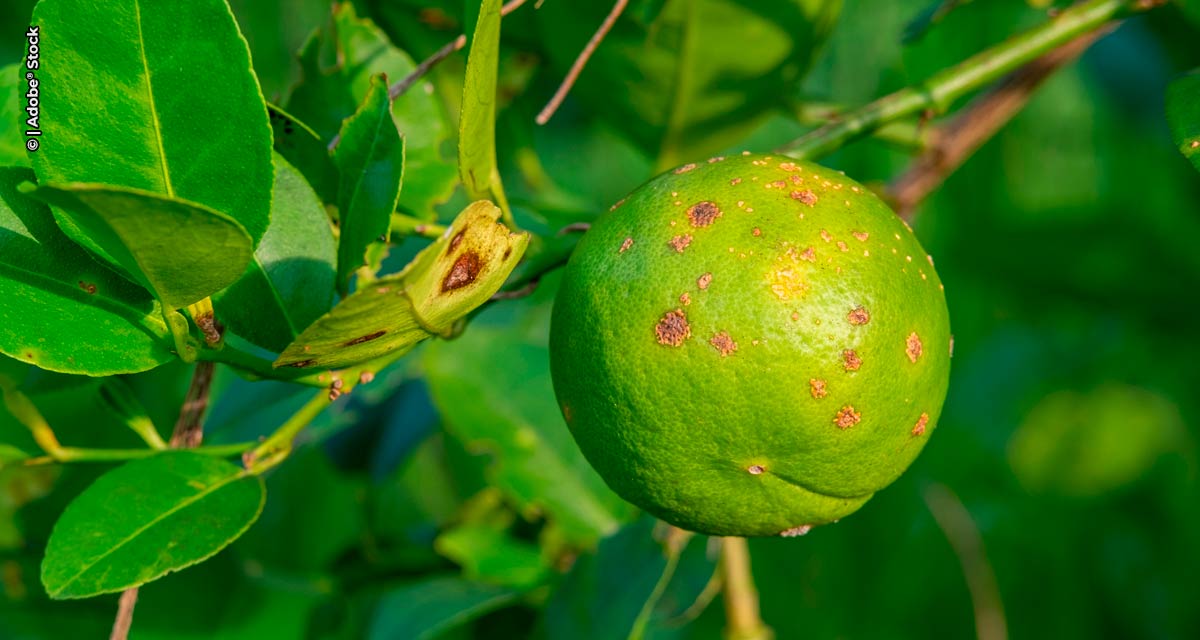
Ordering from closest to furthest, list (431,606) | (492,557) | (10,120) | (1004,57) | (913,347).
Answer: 1. (913,347)
2. (10,120)
3. (1004,57)
4. (431,606)
5. (492,557)

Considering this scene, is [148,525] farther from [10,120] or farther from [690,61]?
[690,61]

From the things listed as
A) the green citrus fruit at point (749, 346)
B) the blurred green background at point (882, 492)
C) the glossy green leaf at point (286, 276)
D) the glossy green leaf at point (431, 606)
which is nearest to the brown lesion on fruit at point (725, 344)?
the green citrus fruit at point (749, 346)

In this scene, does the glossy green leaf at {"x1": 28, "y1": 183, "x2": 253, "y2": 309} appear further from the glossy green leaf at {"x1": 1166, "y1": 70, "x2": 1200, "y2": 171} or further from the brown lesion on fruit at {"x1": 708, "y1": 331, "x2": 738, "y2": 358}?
the glossy green leaf at {"x1": 1166, "y1": 70, "x2": 1200, "y2": 171}

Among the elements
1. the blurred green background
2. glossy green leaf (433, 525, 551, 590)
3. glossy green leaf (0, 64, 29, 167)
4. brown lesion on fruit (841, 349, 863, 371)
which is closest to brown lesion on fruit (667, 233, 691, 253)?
brown lesion on fruit (841, 349, 863, 371)

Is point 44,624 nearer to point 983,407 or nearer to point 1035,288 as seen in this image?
point 983,407

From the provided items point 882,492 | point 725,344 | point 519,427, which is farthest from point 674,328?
point 882,492

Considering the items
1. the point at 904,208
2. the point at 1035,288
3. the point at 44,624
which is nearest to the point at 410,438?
the point at 44,624

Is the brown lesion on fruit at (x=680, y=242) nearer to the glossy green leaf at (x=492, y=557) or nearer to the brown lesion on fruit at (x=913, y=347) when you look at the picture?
the brown lesion on fruit at (x=913, y=347)
